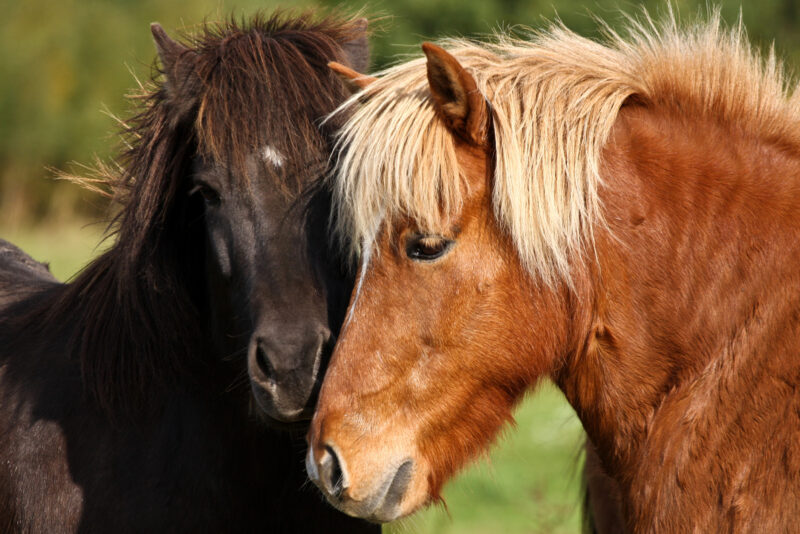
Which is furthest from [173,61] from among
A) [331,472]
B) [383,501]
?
[383,501]

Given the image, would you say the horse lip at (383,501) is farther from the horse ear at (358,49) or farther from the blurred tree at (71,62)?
→ the blurred tree at (71,62)

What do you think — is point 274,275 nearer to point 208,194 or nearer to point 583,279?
point 208,194

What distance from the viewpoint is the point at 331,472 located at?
2.64 meters

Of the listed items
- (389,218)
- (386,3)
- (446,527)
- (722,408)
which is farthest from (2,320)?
(386,3)

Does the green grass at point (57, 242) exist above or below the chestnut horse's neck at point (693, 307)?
below

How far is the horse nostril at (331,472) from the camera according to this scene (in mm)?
2629

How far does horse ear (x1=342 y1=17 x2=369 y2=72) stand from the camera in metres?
3.62

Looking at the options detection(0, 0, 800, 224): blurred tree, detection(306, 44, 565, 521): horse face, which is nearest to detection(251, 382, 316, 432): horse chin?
detection(306, 44, 565, 521): horse face

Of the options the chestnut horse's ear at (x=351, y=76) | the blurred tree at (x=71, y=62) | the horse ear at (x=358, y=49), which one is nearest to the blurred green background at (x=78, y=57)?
the blurred tree at (x=71, y=62)

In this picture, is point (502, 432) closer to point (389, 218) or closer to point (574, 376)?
point (574, 376)

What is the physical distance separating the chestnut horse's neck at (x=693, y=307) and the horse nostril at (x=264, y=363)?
101cm

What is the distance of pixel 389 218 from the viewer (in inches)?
107

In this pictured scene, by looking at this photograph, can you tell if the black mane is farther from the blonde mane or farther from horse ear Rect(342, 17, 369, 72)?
the blonde mane

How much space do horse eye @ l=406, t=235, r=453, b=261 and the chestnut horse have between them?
10 millimetres
